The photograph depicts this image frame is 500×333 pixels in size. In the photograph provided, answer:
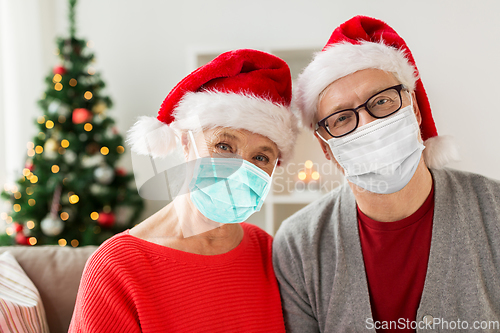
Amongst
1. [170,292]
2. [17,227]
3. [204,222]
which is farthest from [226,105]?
[17,227]

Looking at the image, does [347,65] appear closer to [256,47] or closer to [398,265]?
[398,265]

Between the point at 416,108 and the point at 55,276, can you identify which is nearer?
the point at 416,108

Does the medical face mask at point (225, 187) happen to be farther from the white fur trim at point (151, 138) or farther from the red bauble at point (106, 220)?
the red bauble at point (106, 220)

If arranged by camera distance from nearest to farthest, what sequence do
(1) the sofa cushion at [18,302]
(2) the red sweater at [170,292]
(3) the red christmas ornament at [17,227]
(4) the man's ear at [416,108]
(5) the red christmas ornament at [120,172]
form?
(2) the red sweater at [170,292]
(1) the sofa cushion at [18,302]
(4) the man's ear at [416,108]
(3) the red christmas ornament at [17,227]
(5) the red christmas ornament at [120,172]

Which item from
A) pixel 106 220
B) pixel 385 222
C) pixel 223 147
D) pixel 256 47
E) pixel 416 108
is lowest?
pixel 106 220

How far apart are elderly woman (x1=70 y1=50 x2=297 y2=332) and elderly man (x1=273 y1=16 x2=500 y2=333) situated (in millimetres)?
139

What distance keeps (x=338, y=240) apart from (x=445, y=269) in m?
0.32

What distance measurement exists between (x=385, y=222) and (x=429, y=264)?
178 millimetres

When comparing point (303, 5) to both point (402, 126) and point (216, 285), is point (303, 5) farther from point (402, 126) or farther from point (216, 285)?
point (216, 285)

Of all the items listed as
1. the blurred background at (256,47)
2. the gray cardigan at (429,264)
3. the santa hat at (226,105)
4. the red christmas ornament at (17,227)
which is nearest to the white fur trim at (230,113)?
the santa hat at (226,105)

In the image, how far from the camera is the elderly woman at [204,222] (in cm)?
99

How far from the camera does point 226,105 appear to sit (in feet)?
3.47

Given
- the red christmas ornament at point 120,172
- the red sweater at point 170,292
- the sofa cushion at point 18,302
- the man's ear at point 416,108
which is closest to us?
the red sweater at point 170,292

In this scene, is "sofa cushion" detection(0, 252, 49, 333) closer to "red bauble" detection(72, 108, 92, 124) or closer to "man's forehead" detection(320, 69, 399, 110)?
"man's forehead" detection(320, 69, 399, 110)
